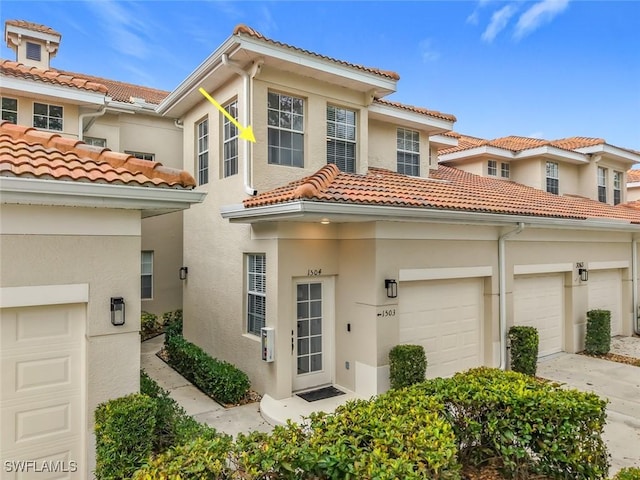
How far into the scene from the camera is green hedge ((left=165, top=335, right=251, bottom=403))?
8.30 meters

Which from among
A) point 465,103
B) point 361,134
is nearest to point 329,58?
point 361,134

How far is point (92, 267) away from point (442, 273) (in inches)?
279

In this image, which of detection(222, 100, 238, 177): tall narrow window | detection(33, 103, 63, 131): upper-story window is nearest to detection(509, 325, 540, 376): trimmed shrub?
detection(222, 100, 238, 177): tall narrow window

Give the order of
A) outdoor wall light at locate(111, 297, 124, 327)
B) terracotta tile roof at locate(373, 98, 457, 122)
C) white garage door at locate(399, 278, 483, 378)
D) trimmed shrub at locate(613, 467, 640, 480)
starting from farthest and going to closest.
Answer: terracotta tile roof at locate(373, 98, 457, 122) < white garage door at locate(399, 278, 483, 378) < outdoor wall light at locate(111, 297, 124, 327) < trimmed shrub at locate(613, 467, 640, 480)

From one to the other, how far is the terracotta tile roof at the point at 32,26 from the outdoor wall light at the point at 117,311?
47.4ft

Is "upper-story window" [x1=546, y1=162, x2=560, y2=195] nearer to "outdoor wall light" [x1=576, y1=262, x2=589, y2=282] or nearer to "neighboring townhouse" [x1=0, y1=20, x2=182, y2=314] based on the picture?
"outdoor wall light" [x1=576, y1=262, x2=589, y2=282]

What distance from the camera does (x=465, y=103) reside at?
79.8 feet

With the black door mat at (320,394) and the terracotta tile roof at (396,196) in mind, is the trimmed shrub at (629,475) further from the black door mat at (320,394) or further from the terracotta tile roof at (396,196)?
the black door mat at (320,394)

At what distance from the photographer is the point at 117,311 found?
5195 millimetres

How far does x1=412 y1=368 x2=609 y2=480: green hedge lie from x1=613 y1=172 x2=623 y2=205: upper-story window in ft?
59.5

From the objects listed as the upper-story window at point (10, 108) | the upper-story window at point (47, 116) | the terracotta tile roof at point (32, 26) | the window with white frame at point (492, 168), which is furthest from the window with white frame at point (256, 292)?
the window with white frame at point (492, 168)

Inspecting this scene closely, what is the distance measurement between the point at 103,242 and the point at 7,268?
1024mm

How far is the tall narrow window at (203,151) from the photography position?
37.1 ft

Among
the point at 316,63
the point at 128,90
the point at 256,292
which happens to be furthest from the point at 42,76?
the point at 256,292
